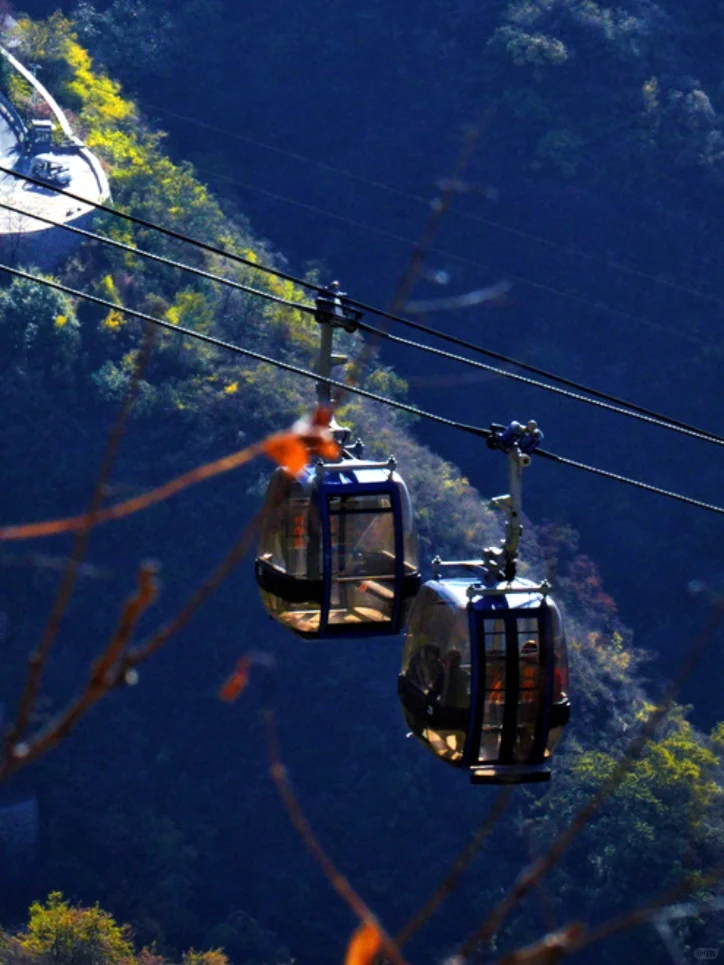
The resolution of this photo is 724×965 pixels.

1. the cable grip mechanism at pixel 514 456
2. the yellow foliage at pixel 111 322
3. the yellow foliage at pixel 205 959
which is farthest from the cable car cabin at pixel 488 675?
the yellow foliage at pixel 111 322

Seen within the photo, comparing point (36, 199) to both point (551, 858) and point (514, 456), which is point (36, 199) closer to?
point (514, 456)

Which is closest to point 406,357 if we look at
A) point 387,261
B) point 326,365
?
point 387,261

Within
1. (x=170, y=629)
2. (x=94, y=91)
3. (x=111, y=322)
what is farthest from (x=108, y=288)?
(x=170, y=629)

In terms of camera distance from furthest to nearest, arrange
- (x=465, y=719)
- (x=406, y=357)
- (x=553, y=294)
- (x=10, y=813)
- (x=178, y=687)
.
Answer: (x=553, y=294) < (x=406, y=357) < (x=178, y=687) < (x=10, y=813) < (x=465, y=719)

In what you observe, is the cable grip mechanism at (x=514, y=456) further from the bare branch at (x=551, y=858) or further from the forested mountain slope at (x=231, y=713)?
the forested mountain slope at (x=231, y=713)

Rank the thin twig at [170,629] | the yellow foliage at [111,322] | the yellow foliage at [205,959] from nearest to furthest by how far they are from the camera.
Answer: the thin twig at [170,629]
the yellow foliage at [205,959]
the yellow foliage at [111,322]

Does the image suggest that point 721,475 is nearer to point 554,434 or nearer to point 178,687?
point 554,434

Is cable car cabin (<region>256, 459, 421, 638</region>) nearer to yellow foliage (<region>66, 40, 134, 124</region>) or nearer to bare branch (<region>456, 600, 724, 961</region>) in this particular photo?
bare branch (<region>456, 600, 724, 961</region>)

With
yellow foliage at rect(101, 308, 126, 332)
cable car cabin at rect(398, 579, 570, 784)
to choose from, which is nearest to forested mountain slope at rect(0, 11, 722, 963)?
yellow foliage at rect(101, 308, 126, 332)
